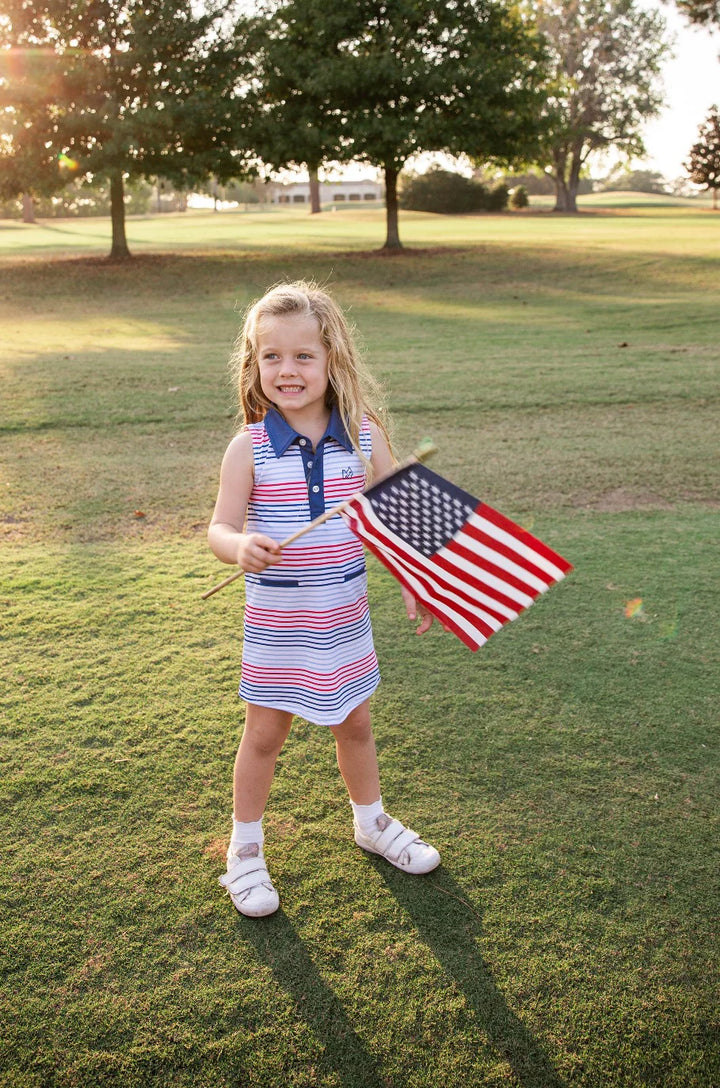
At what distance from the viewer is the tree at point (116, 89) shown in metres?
20.0

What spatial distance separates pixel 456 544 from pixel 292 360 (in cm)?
62

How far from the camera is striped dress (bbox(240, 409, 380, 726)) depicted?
2.36 meters

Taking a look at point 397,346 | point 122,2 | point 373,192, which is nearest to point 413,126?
point 122,2

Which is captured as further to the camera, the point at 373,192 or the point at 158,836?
the point at 373,192

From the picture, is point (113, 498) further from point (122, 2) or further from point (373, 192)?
point (373, 192)

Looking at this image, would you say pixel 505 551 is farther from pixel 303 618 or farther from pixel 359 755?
pixel 359 755

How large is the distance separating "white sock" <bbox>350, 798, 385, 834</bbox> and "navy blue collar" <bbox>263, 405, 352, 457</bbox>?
3.28ft

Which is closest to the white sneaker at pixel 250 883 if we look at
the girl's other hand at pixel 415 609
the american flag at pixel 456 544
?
the girl's other hand at pixel 415 609

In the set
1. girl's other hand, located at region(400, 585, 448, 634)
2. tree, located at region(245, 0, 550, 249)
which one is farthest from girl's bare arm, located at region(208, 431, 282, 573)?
tree, located at region(245, 0, 550, 249)

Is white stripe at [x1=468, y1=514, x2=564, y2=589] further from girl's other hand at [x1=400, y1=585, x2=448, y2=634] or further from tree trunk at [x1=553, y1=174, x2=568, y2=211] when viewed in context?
tree trunk at [x1=553, y1=174, x2=568, y2=211]

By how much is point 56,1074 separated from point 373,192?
4130 inches

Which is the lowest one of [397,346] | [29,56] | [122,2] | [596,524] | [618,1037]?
[618,1037]

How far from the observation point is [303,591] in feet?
7.74

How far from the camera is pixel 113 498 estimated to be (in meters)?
5.71
